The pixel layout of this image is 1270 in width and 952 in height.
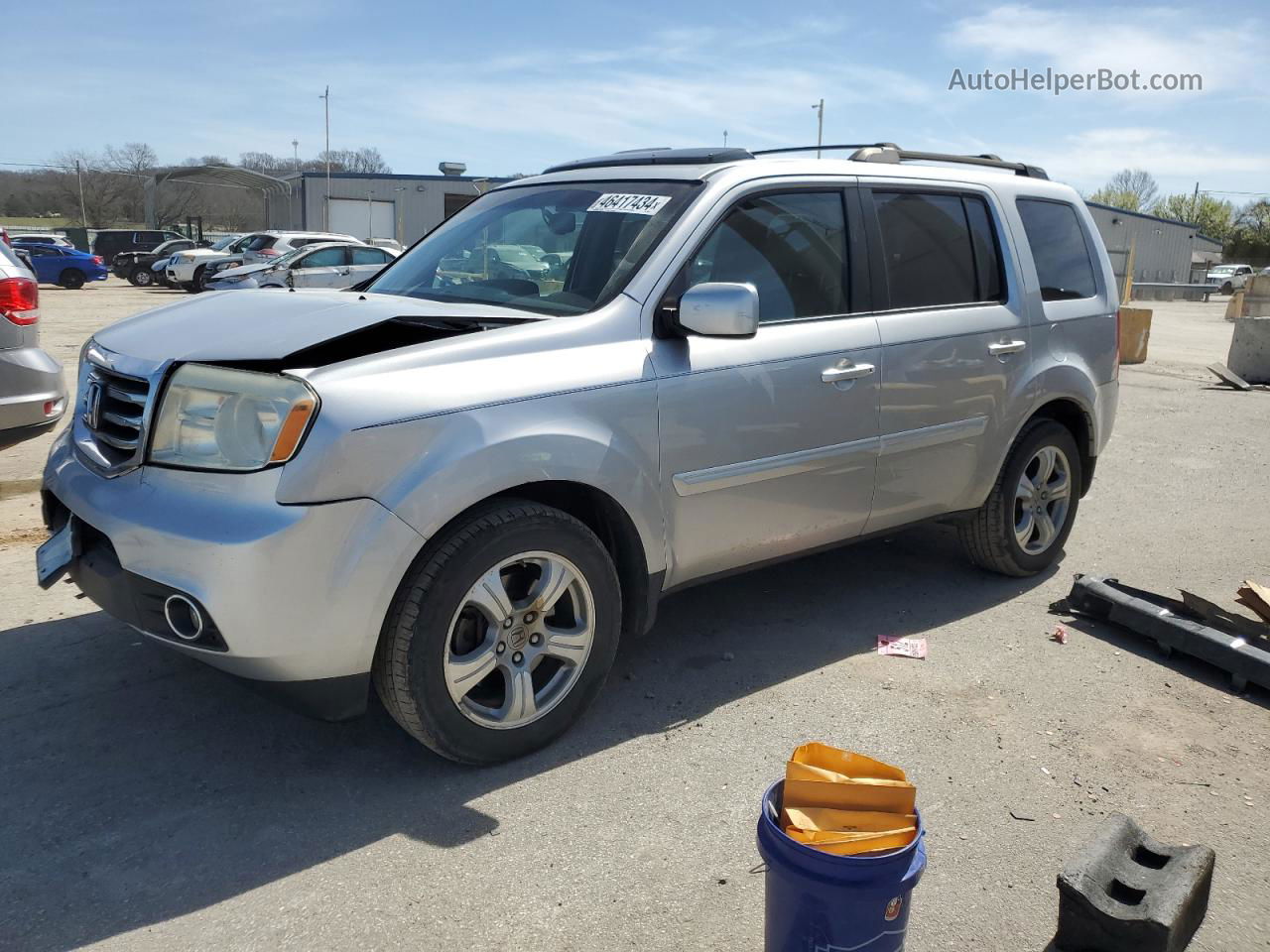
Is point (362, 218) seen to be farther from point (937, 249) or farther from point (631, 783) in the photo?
point (631, 783)

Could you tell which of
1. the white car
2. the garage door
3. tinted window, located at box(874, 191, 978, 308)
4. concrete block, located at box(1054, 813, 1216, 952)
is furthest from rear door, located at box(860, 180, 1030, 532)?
the garage door

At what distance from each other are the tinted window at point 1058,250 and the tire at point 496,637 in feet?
9.84

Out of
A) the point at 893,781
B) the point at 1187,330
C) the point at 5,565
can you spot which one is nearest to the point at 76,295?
the point at 5,565

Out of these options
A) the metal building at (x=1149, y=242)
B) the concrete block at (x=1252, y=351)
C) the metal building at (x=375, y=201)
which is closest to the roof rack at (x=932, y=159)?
the concrete block at (x=1252, y=351)

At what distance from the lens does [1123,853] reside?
2707 mm

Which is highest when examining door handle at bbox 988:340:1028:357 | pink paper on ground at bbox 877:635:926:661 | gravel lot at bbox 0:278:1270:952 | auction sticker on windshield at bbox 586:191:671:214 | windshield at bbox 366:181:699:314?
auction sticker on windshield at bbox 586:191:671:214

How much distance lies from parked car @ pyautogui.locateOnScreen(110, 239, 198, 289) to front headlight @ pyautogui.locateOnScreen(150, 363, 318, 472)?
32.9m

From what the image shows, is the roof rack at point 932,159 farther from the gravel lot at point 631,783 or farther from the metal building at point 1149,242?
the metal building at point 1149,242

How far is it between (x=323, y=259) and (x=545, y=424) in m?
20.5

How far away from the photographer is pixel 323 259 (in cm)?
2227

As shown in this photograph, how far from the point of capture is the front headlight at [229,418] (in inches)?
113

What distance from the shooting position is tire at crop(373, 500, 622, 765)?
10.1 ft

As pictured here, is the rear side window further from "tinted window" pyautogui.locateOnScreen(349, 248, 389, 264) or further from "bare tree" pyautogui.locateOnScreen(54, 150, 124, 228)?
"bare tree" pyautogui.locateOnScreen(54, 150, 124, 228)

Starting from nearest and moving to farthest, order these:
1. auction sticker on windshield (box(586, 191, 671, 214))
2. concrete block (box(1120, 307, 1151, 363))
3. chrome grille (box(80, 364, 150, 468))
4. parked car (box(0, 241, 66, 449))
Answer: chrome grille (box(80, 364, 150, 468)) → auction sticker on windshield (box(586, 191, 671, 214)) → parked car (box(0, 241, 66, 449)) → concrete block (box(1120, 307, 1151, 363))
